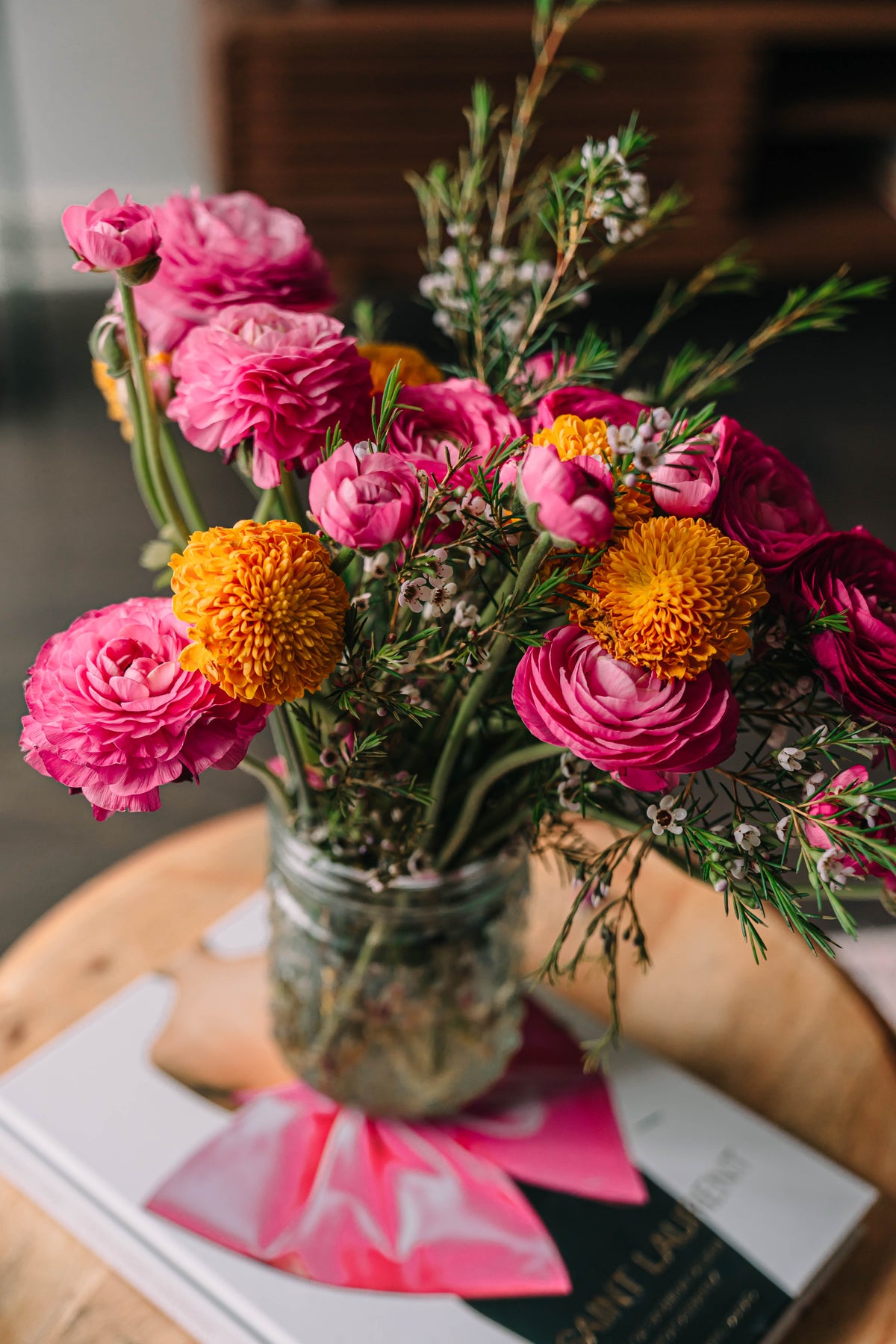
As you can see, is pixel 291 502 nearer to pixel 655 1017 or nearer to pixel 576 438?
pixel 576 438

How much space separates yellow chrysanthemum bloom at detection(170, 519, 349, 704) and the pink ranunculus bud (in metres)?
0.11

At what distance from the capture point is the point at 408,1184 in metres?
0.66

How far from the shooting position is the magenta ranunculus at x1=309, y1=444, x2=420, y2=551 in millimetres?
404

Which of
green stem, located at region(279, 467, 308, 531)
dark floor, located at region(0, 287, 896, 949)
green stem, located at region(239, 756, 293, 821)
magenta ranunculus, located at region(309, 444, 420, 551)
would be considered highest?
magenta ranunculus, located at region(309, 444, 420, 551)

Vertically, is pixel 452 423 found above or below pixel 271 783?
above

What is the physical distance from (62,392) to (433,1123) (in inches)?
76.6

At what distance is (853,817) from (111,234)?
1.10ft

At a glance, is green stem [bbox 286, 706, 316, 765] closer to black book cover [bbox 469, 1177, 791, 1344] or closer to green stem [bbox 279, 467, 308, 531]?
green stem [bbox 279, 467, 308, 531]

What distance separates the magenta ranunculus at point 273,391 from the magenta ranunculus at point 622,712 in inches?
4.6

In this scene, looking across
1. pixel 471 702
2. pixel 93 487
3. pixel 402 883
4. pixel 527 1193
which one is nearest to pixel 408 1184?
pixel 527 1193

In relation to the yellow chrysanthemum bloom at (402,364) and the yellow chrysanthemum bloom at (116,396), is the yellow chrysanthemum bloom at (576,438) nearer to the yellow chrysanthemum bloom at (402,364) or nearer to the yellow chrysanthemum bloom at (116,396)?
the yellow chrysanthemum bloom at (402,364)

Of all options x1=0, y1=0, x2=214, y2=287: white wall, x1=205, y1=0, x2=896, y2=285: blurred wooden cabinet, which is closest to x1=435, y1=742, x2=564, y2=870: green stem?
x1=205, y1=0, x2=896, y2=285: blurred wooden cabinet

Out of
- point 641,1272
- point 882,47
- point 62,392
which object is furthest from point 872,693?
point 882,47

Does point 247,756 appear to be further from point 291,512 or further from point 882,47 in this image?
point 882,47
